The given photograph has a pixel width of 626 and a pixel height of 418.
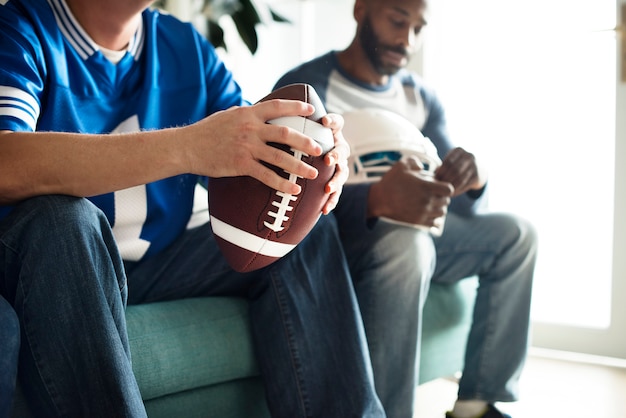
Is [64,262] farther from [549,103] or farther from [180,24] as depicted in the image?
[549,103]

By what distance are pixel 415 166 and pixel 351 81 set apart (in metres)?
0.32

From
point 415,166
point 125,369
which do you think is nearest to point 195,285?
point 125,369

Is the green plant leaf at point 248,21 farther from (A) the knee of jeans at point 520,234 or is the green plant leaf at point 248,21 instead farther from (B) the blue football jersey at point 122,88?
(A) the knee of jeans at point 520,234

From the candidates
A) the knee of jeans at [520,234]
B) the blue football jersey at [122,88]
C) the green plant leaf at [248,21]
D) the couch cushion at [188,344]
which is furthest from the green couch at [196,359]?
the green plant leaf at [248,21]

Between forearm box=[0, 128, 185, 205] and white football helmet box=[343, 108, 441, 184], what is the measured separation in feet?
1.83

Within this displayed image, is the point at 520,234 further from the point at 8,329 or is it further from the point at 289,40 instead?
the point at 289,40

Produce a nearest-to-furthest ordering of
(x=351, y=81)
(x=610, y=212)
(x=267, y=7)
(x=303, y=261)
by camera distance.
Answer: (x=303, y=261), (x=351, y=81), (x=610, y=212), (x=267, y=7)

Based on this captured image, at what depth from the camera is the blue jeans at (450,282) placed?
1.27m

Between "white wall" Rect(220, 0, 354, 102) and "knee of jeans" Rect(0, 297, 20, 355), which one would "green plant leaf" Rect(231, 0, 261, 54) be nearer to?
"white wall" Rect(220, 0, 354, 102)

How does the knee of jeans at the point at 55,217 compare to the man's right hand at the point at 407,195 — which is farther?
the man's right hand at the point at 407,195

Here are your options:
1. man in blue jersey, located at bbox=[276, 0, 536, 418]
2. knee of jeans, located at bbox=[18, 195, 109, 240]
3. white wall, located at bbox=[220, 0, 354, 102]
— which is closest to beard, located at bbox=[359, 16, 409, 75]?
man in blue jersey, located at bbox=[276, 0, 536, 418]

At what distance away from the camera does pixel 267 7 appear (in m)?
2.46

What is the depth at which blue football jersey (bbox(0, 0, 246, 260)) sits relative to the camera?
1.03m

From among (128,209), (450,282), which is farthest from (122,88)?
(450,282)
